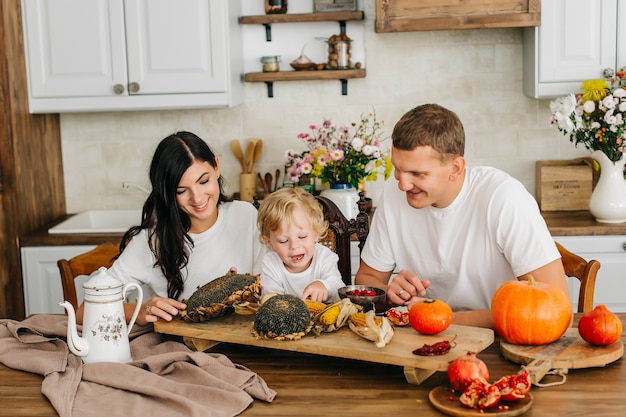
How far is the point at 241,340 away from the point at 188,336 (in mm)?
164

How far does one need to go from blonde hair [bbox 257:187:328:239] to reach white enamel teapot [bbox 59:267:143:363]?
0.59 metres

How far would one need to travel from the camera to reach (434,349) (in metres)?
1.85

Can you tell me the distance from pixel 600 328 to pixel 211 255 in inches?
49.9

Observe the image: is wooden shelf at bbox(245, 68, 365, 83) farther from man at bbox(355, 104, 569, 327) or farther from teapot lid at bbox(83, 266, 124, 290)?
teapot lid at bbox(83, 266, 124, 290)

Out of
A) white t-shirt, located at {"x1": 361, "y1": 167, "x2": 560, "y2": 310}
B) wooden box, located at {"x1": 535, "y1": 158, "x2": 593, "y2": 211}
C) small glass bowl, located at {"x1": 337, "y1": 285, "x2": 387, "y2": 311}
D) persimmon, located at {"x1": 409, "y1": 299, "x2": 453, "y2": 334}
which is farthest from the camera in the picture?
wooden box, located at {"x1": 535, "y1": 158, "x2": 593, "y2": 211}

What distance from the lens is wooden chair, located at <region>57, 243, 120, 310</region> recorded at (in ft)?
9.20

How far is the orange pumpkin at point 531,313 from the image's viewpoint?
195cm

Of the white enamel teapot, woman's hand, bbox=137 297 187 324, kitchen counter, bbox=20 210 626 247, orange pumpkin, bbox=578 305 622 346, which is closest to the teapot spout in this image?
the white enamel teapot

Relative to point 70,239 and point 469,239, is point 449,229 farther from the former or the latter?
point 70,239

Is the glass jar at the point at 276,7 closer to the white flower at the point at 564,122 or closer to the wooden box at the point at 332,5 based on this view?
the wooden box at the point at 332,5

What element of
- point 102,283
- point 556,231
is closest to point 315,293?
point 102,283

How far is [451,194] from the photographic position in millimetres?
2480

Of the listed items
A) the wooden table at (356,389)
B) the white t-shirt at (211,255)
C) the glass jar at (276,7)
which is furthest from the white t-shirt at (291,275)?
the glass jar at (276,7)

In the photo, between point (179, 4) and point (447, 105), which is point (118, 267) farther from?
point (447, 105)
